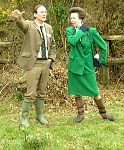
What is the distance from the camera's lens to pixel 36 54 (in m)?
6.43

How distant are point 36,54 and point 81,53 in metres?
0.75

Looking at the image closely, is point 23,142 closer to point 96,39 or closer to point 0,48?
point 96,39

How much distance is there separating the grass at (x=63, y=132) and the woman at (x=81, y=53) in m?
0.56

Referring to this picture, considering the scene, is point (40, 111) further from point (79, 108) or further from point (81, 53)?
point (81, 53)

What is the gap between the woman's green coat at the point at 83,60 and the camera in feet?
21.5

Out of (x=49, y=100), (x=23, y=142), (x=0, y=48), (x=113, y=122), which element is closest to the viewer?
(x=23, y=142)

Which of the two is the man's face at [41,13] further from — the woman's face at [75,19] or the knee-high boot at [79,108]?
the knee-high boot at [79,108]

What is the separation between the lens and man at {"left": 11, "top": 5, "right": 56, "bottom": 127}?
21.1 ft

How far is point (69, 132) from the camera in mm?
6352

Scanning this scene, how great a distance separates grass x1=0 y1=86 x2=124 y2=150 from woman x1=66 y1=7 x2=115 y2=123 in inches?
22.1

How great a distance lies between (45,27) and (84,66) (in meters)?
0.92

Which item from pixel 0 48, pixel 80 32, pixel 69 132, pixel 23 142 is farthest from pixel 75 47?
pixel 0 48

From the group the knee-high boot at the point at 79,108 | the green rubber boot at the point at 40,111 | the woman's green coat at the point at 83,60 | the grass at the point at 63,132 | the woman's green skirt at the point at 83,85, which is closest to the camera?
the grass at the point at 63,132

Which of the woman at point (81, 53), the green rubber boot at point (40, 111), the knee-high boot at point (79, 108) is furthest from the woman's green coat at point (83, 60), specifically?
the green rubber boot at point (40, 111)
